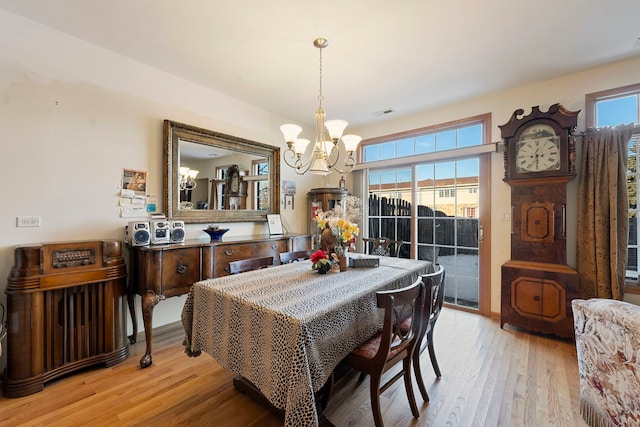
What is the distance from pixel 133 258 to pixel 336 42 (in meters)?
2.63

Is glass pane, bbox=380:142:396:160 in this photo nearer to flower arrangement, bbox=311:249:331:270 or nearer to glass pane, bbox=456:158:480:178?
glass pane, bbox=456:158:480:178

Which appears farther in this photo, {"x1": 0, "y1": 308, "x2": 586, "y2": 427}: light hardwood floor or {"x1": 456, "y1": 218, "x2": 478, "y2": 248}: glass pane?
{"x1": 456, "y1": 218, "x2": 478, "y2": 248}: glass pane

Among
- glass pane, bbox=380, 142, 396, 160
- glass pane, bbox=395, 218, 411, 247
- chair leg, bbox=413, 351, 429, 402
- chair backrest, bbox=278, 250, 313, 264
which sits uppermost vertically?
glass pane, bbox=380, 142, 396, 160

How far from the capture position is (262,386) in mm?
1324

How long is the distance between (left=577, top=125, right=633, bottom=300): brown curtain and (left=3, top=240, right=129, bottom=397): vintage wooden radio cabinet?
432 cm

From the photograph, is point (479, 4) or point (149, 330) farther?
point (149, 330)

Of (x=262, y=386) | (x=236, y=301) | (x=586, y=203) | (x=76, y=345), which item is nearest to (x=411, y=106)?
(x=586, y=203)

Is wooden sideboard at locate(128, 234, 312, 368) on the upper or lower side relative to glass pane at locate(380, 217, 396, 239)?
lower

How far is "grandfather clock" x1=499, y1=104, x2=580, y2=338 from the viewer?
2.67 m

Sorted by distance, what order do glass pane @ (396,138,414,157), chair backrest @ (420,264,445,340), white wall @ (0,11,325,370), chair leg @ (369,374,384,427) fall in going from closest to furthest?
chair leg @ (369,374,384,427) → chair backrest @ (420,264,445,340) → white wall @ (0,11,325,370) → glass pane @ (396,138,414,157)

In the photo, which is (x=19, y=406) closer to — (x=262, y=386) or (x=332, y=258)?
(x=262, y=386)

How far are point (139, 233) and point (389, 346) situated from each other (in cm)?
223

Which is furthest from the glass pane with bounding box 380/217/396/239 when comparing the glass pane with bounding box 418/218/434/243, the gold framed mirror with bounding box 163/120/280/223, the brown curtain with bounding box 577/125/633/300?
the brown curtain with bounding box 577/125/633/300

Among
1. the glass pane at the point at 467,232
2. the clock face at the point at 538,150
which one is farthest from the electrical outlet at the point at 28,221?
the clock face at the point at 538,150
